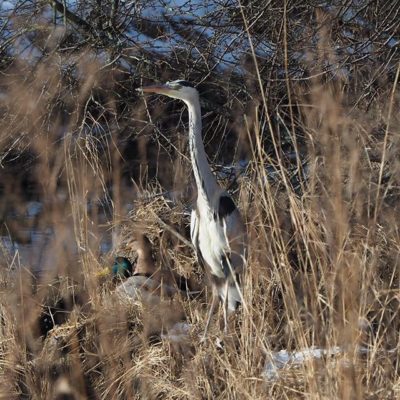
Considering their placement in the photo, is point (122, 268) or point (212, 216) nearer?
point (212, 216)

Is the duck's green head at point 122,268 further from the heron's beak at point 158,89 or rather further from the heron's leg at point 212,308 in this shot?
the heron's beak at point 158,89

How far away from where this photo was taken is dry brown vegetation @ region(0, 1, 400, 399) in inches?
98.0

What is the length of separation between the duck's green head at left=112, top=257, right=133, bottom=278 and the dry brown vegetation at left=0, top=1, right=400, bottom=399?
5.4 inches

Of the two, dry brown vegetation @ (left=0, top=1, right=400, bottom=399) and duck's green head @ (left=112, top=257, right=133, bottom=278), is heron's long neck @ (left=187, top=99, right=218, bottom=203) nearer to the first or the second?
dry brown vegetation @ (left=0, top=1, right=400, bottom=399)

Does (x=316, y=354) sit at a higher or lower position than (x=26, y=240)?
higher

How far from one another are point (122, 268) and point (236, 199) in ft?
3.68

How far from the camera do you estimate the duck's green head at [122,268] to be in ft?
16.5

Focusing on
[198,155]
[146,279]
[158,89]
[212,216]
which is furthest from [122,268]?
[158,89]

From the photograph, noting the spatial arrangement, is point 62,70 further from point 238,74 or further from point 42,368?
point 42,368

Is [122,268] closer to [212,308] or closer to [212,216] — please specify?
[212,216]

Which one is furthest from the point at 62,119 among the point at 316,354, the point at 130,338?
the point at 316,354

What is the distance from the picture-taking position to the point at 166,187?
6.65m

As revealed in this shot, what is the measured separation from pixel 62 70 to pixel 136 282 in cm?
178

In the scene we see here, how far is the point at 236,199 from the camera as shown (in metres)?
5.76
